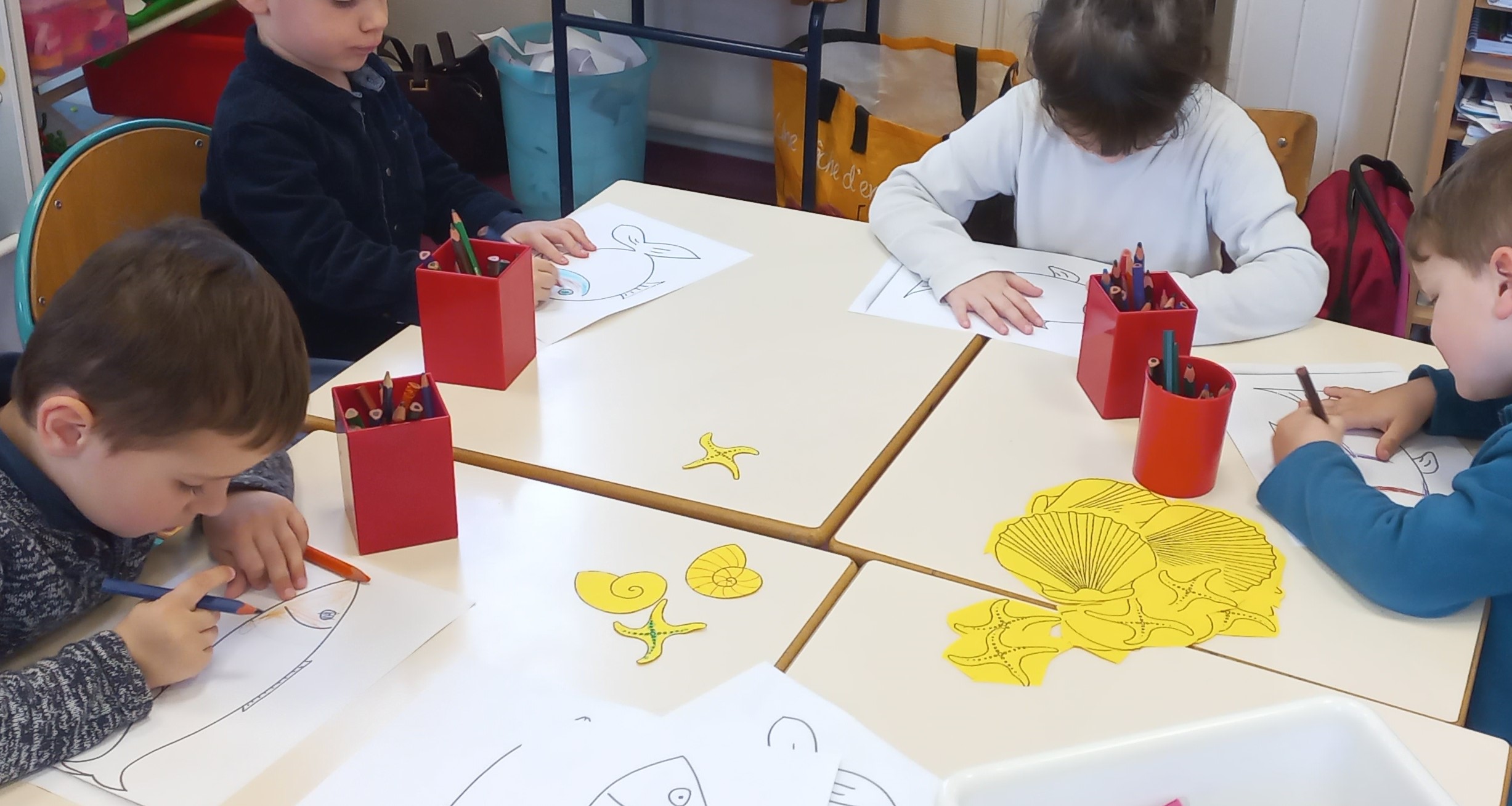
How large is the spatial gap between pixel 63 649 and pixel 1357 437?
3.50 feet

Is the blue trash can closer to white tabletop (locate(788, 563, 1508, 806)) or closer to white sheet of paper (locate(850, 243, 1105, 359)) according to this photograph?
white sheet of paper (locate(850, 243, 1105, 359))

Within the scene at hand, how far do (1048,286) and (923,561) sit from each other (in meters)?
0.58

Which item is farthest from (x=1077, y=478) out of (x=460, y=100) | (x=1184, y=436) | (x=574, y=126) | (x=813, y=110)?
(x=460, y=100)

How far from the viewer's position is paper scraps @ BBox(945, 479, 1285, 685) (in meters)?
0.91

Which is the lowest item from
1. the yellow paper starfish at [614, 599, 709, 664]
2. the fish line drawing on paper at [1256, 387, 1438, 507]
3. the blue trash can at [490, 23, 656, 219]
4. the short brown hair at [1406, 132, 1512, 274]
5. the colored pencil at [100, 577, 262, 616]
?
the blue trash can at [490, 23, 656, 219]

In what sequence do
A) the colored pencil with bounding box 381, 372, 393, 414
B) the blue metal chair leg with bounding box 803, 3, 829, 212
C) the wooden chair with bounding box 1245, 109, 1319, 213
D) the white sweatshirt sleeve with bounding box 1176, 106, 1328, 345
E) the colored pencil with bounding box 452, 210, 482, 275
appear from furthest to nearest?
the blue metal chair leg with bounding box 803, 3, 829, 212 → the wooden chair with bounding box 1245, 109, 1319, 213 → the white sweatshirt sleeve with bounding box 1176, 106, 1328, 345 → the colored pencil with bounding box 452, 210, 482, 275 → the colored pencil with bounding box 381, 372, 393, 414

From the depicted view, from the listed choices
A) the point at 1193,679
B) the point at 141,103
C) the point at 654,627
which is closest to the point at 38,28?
the point at 141,103

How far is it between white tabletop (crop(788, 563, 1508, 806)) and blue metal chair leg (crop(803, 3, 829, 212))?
1.89 m

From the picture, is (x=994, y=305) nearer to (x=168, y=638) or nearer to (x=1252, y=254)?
(x=1252, y=254)

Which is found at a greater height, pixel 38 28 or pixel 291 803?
pixel 38 28

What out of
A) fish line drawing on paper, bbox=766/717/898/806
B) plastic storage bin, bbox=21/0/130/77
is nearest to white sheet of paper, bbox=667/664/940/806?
fish line drawing on paper, bbox=766/717/898/806

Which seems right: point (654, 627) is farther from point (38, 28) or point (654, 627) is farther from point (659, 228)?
point (38, 28)

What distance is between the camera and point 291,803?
751 millimetres

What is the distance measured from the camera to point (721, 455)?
112 centimetres
